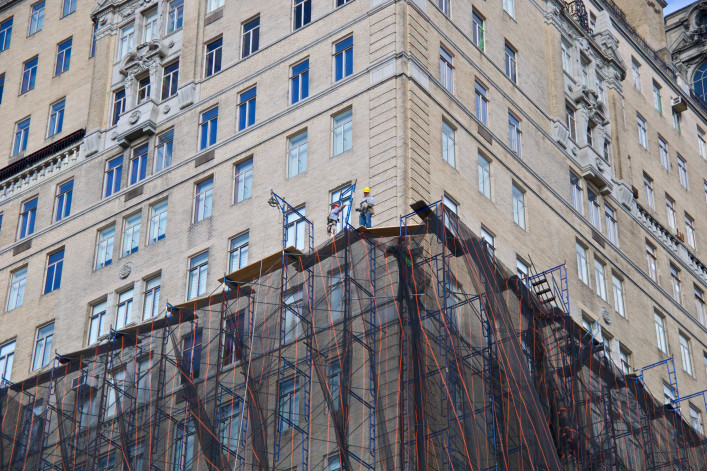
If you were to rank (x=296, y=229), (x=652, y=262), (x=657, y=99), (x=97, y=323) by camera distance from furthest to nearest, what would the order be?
(x=657, y=99)
(x=652, y=262)
(x=97, y=323)
(x=296, y=229)

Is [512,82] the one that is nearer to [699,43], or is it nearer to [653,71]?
[653,71]

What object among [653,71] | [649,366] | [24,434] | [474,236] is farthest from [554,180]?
[24,434]

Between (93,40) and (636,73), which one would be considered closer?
(93,40)

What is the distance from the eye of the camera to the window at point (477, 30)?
66.8 metres

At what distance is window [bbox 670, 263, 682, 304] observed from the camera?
7538 cm

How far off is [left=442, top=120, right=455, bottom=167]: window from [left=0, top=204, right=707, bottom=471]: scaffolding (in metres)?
4.65

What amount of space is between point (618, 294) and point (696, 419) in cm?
702

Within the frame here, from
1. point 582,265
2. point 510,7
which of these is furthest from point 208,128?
point 582,265

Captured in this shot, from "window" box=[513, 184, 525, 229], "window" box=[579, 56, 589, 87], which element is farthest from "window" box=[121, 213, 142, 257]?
"window" box=[579, 56, 589, 87]

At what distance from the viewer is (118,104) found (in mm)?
71500

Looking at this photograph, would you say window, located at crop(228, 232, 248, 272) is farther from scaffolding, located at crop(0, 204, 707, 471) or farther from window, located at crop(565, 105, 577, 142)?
window, located at crop(565, 105, 577, 142)

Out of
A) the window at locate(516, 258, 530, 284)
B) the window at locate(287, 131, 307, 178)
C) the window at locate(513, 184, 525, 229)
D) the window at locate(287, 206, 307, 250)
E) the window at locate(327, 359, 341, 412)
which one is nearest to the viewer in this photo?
the window at locate(327, 359, 341, 412)

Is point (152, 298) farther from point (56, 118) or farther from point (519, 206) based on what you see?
point (56, 118)

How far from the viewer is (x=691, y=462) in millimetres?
63656
